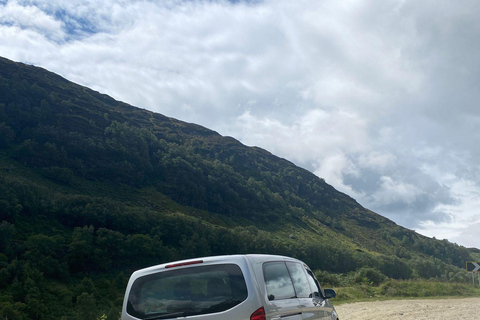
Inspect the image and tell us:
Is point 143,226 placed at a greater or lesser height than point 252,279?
greater

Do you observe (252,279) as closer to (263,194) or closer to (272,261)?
(272,261)

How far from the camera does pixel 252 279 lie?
4.78 m

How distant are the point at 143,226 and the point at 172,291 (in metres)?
54.4

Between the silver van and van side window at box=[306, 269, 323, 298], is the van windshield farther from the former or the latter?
van side window at box=[306, 269, 323, 298]

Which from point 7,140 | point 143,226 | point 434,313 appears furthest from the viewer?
point 7,140

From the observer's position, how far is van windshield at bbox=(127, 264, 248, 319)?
471cm

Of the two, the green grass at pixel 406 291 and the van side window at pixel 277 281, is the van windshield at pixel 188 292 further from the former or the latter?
the green grass at pixel 406 291

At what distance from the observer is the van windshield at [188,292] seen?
4.71 metres

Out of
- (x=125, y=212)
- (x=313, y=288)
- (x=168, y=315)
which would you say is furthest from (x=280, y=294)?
(x=125, y=212)

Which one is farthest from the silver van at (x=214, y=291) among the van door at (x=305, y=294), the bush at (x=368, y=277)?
the bush at (x=368, y=277)

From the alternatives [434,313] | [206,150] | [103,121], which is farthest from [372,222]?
[434,313]

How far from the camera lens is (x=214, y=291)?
4816mm

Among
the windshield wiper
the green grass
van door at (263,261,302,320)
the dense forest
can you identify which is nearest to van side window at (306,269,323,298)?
van door at (263,261,302,320)

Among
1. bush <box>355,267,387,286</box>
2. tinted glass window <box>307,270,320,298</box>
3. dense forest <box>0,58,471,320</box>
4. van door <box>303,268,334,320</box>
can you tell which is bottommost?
van door <box>303,268,334,320</box>
